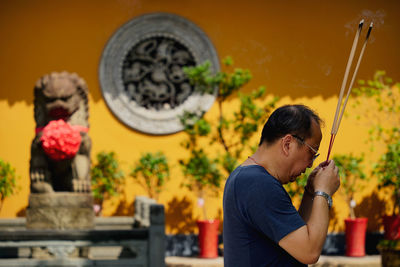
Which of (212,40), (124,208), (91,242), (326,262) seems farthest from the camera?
(212,40)

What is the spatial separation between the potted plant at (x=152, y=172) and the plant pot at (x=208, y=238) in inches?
32.2

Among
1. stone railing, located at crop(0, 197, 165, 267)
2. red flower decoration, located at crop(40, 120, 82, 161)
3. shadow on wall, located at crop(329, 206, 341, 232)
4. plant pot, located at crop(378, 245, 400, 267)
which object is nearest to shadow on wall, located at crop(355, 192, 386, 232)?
shadow on wall, located at crop(329, 206, 341, 232)

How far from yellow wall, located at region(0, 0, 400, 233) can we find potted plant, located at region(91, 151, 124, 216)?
0.15 meters

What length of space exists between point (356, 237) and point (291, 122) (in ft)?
20.7

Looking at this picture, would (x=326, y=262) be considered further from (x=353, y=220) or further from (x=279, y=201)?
(x=279, y=201)

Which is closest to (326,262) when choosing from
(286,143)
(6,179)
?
(6,179)

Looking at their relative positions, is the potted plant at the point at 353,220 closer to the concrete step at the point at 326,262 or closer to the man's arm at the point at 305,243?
the concrete step at the point at 326,262

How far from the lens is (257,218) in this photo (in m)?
1.72

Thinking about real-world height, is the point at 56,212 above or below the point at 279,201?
below

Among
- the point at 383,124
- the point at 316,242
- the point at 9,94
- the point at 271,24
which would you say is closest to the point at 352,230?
the point at 383,124

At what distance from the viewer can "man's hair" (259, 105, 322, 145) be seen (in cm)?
183

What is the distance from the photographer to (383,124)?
8320mm

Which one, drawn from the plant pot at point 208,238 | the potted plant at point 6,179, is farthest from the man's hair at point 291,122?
the potted plant at point 6,179

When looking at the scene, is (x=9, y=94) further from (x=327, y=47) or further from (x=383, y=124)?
(x=383, y=124)
